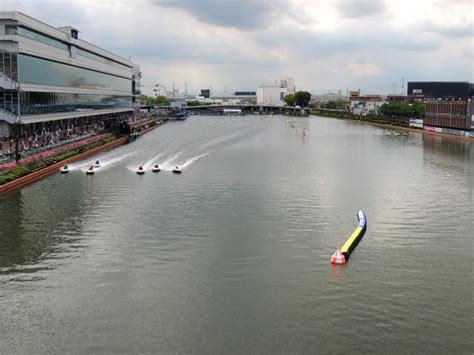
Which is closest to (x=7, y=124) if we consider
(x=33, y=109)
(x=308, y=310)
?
(x=33, y=109)

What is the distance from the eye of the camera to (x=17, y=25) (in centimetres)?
2562

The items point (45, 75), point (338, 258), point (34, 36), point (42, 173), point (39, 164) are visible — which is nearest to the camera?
point (338, 258)

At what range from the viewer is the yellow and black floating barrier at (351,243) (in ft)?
38.0

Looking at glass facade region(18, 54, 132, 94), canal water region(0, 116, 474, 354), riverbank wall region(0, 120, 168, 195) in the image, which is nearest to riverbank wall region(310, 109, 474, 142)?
canal water region(0, 116, 474, 354)

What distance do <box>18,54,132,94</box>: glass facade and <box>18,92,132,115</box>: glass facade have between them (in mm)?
695

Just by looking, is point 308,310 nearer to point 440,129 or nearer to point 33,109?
point 33,109

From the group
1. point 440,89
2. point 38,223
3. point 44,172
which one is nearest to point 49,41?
point 44,172

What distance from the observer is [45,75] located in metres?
29.5

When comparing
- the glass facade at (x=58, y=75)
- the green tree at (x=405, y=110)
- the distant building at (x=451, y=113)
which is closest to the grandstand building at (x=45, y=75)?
the glass facade at (x=58, y=75)

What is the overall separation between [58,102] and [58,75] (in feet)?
5.41

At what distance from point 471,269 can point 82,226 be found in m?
9.98

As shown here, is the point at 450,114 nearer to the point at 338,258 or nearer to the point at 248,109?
the point at 338,258

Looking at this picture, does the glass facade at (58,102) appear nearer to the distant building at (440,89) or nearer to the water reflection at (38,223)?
the water reflection at (38,223)

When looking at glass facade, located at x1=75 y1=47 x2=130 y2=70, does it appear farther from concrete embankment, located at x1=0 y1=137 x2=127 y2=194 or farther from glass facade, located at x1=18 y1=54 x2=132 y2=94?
concrete embankment, located at x1=0 y1=137 x2=127 y2=194
